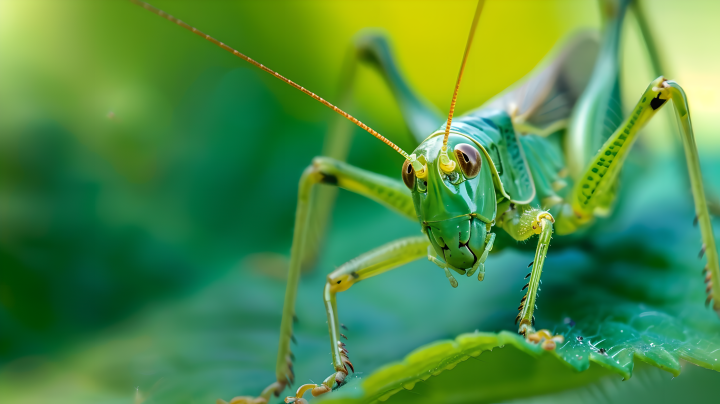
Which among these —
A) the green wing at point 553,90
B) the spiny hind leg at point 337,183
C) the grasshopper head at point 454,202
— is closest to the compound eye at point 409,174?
the grasshopper head at point 454,202

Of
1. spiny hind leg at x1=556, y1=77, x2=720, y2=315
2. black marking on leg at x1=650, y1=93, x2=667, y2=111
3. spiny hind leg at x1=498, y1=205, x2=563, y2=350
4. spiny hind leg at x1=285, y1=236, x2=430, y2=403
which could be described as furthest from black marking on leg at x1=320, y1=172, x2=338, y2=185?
black marking on leg at x1=650, y1=93, x2=667, y2=111

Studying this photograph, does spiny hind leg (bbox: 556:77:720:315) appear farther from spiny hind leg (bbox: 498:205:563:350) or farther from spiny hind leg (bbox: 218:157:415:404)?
spiny hind leg (bbox: 218:157:415:404)

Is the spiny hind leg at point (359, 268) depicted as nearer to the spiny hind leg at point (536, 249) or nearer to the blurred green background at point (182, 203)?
the blurred green background at point (182, 203)

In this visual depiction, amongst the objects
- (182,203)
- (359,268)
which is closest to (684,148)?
(359,268)

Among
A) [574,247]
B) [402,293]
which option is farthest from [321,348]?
[574,247]

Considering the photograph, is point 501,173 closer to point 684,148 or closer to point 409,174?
point 409,174
